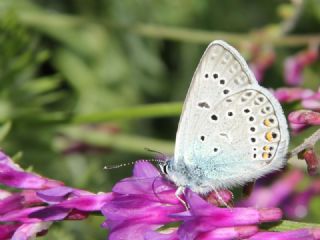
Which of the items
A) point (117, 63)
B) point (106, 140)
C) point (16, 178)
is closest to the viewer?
point (16, 178)

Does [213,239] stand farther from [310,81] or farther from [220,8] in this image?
[220,8]

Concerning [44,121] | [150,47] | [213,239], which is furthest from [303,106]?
[150,47]

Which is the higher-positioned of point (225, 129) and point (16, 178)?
point (225, 129)

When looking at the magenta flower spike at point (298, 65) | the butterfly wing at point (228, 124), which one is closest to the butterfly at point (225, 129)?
the butterfly wing at point (228, 124)

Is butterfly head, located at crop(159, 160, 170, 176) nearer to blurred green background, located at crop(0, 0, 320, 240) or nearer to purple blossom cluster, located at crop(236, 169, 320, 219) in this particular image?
blurred green background, located at crop(0, 0, 320, 240)

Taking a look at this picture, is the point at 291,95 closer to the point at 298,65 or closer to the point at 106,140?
the point at 298,65

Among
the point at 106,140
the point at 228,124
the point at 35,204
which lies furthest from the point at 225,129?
the point at 106,140

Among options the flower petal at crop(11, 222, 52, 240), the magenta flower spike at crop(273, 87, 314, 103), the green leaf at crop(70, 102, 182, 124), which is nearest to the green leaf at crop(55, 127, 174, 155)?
the green leaf at crop(70, 102, 182, 124)
